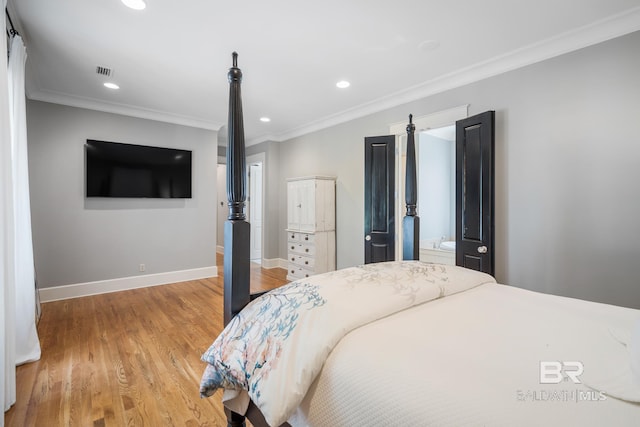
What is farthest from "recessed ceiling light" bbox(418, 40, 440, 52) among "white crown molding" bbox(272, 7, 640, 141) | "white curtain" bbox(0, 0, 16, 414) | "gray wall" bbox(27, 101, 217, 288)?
"gray wall" bbox(27, 101, 217, 288)

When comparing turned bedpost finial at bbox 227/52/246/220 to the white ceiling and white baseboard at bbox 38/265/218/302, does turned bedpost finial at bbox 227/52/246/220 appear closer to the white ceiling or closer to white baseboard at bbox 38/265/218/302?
the white ceiling

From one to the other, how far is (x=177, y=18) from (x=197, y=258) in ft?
11.7

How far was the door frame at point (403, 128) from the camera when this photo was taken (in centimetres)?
310

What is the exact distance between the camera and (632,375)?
2.50 feet

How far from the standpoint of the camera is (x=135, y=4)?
1980 mm

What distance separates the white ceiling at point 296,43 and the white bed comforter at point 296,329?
6.14ft

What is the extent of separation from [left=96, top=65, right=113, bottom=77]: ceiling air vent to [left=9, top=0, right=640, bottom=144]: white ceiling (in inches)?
2.5

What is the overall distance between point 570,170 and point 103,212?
526 cm

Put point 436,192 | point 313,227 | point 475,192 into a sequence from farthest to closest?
point 436,192 → point 313,227 → point 475,192

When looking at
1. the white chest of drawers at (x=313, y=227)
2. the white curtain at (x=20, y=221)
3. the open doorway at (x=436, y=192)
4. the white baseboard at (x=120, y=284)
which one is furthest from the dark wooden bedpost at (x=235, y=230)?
the open doorway at (x=436, y=192)

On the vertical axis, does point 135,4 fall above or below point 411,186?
above

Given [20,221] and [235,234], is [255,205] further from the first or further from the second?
[235,234]

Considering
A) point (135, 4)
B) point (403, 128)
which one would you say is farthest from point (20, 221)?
point (403, 128)

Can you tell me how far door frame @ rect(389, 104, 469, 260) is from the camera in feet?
10.2
